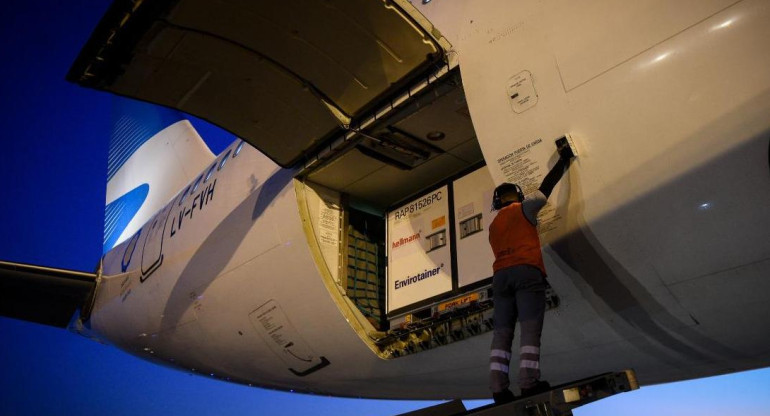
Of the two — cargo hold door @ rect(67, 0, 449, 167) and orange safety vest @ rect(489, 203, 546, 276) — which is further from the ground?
cargo hold door @ rect(67, 0, 449, 167)

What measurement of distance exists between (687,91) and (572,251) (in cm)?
92

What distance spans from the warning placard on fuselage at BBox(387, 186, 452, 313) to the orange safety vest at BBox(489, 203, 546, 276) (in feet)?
4.67

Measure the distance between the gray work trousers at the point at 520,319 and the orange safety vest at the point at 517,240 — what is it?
0.13ft

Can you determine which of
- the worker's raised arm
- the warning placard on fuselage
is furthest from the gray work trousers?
the warning placard on fuselage

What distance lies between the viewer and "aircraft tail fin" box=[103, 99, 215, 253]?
1040cm

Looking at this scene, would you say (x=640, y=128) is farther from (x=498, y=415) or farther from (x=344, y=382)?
(x=344, y=382)

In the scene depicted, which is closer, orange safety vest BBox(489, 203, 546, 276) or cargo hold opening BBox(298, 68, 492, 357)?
orange safety vest BBox(489, 203, 546, 276)

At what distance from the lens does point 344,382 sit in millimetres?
5066

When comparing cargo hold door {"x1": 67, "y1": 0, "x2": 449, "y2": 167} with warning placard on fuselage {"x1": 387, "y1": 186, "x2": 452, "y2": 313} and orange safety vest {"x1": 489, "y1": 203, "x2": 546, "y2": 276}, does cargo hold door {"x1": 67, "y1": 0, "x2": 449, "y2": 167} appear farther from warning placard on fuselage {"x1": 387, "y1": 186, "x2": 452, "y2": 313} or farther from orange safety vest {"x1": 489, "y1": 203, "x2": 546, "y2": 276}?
orange safety vest {"x1": 489, "y1": 203, "x2": 546, "y2": 276}

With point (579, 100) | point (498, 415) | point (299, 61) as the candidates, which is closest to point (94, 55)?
point (299, 61)

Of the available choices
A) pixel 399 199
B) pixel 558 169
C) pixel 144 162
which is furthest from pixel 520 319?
pixel 144 162

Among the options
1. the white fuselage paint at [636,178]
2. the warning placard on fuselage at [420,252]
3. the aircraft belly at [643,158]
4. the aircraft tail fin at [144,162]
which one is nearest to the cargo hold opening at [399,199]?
the warning placard on fuselage at [420,252]

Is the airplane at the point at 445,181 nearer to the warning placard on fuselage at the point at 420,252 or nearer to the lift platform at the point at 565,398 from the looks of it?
the warning placard on fuselage at the point at 420,252

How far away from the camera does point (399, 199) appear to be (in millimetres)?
5391
